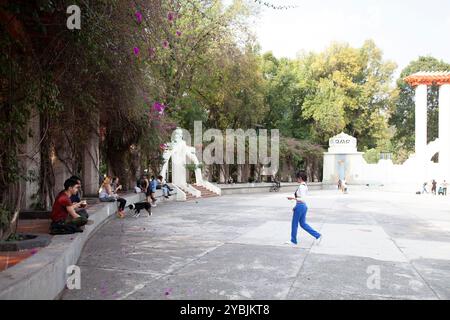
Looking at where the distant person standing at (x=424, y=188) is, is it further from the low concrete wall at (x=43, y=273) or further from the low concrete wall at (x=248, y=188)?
the low concrete wall at (x=43, y=273)

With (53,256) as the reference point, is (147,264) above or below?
below

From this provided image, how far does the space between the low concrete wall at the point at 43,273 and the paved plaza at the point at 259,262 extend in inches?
10.1

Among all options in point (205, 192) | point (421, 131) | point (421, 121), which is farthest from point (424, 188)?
point (205, 192)

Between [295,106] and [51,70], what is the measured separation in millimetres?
34760

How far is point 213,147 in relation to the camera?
27.4 metres

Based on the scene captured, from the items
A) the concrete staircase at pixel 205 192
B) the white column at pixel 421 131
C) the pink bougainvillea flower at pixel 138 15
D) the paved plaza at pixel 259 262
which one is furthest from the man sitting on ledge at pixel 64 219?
the white column at pixel 421 131

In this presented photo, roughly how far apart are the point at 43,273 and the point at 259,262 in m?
3.37

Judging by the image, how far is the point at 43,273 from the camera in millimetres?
4371

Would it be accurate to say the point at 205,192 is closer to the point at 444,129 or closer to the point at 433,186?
the point at 433,186

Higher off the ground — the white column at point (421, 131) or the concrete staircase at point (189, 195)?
the white column at point (421, 131)

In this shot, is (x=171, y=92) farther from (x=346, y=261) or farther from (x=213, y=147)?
(x=346, y=261)

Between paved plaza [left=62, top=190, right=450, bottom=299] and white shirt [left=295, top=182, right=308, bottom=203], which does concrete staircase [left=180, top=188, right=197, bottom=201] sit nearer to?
paved plaza [left=62, top=190, right=450, bottom=299]

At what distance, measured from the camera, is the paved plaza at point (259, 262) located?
5.08 meters
